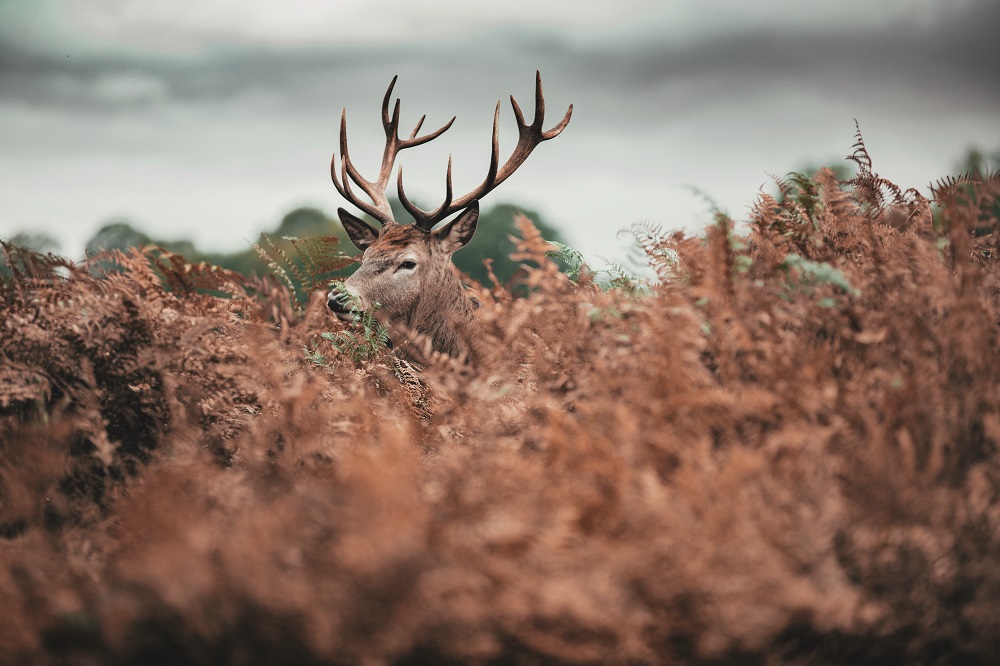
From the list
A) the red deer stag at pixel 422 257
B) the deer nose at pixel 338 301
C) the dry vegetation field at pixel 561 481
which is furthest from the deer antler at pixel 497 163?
the dry vegetation field at pixel 561 481

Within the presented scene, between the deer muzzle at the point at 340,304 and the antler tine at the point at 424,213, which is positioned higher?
the antler tine at the point at 424,213

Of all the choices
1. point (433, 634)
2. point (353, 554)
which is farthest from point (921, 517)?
point (353, 554)

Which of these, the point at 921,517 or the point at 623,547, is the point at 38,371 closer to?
the point at 623,547

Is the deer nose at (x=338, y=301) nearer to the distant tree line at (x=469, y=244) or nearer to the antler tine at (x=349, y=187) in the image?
the antler tine at (x=349, y=187)

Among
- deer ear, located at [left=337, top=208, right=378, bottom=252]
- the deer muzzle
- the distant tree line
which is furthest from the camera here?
the distant tree line

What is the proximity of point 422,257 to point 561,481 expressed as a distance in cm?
419

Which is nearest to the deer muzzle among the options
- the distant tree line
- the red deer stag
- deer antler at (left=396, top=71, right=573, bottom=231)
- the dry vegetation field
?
the red deer stag

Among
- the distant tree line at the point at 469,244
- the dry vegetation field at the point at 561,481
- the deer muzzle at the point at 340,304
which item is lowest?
the dry vegetation field at the point at 561,481

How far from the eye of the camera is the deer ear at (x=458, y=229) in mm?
6441

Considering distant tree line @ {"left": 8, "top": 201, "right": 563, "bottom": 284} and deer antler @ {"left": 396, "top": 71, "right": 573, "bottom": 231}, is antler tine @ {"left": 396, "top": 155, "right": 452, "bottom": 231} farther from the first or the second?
distant tree line @ {"left": 8, "top": 201, "right": 563, "bottom": 284}

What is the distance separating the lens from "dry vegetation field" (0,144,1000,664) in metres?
1.88

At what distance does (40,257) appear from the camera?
3.83 meters

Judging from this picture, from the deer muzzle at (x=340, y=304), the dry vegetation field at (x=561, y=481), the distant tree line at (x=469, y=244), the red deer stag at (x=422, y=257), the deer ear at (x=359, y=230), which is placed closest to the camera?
the dry vegetation field at (x=561, y=481)

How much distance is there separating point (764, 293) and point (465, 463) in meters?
1.41
